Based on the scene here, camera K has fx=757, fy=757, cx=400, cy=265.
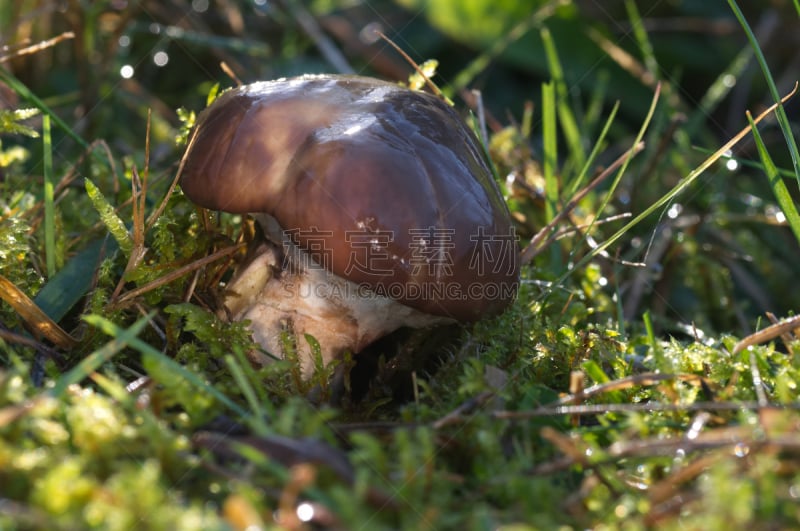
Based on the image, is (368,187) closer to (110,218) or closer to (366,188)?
(366,188)

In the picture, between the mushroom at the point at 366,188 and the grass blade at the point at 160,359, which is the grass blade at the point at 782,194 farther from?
the grass blade at the point at 160,359

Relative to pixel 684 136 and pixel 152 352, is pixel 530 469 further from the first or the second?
pixel 684 136

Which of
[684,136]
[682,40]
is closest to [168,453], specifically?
[684,136]

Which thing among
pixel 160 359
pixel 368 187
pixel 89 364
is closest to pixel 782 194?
pixel 368 187

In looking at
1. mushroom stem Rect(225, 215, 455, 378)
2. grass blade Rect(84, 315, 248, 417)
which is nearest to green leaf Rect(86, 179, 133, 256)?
mushroom stem Rect(225, 215, 455, 378)

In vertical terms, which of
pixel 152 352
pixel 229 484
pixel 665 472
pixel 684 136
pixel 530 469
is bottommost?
pixel 684 136

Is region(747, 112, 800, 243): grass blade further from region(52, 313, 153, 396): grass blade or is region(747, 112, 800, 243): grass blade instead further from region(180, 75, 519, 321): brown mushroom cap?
region(52, 313, 153, 396): grass blade

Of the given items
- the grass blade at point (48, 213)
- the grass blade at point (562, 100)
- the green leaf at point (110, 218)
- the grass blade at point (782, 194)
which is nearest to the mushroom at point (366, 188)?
the green leaf at point (110, 218)
